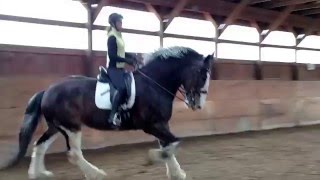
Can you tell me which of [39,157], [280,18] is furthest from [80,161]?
[280,18]

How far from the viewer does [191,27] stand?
9.00 m

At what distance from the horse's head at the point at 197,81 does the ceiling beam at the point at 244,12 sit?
362cm

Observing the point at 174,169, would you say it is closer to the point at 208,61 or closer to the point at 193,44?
the point at 208,61

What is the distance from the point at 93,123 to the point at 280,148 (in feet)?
12.2

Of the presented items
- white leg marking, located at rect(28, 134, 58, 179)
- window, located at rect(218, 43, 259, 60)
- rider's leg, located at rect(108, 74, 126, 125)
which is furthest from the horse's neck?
window, located at rect(218, 43, 259, 60)

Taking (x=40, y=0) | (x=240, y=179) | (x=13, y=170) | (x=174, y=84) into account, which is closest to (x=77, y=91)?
(x=174, y=84)

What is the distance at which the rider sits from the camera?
4266 millimetres

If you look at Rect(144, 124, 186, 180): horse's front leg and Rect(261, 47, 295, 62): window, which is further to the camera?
Rect(261, 47, 295, 62): window

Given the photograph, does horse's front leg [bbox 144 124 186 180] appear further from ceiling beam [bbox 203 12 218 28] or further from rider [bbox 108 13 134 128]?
ceiling beam [bbox 203 12 218 28]

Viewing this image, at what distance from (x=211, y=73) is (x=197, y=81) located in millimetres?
4832

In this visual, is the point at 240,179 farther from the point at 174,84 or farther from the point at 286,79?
the point at 286,79

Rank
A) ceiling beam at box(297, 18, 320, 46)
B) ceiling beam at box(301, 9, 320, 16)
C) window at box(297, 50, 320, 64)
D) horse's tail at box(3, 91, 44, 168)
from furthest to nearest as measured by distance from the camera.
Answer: window at box(297, 50, 320, 64) → ceiling beam at box(297, 18, 320, 46) → ceiling beam at box(301, 9, 320, 16) → horse's tail at box(3, 91, 44, 168)

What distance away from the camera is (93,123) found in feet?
14.6

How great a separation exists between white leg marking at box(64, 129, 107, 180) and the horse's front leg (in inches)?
20.8
